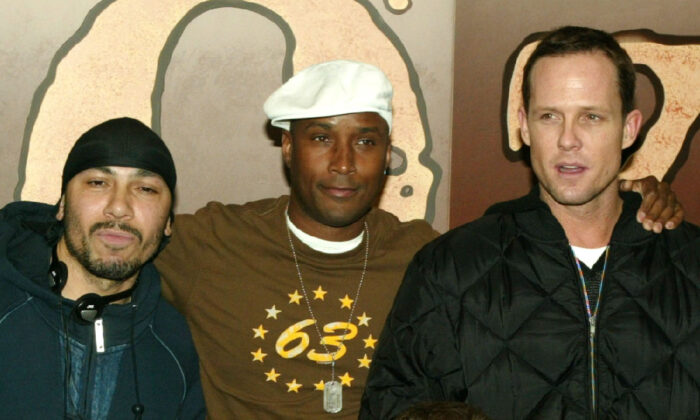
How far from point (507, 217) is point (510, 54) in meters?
1.35

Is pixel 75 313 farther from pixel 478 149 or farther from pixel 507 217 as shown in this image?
pixel 478 149

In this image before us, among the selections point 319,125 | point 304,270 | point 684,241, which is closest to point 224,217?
point 304,270

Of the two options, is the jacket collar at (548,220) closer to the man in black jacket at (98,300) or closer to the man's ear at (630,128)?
the man's ear at (630,128)

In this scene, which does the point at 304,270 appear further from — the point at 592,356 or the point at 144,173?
the point at 592,356

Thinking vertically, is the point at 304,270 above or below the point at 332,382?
above

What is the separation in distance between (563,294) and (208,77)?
1.79 metres

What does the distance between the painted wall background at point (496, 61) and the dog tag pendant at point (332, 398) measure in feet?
3.87

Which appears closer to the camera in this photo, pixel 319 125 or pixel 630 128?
pixel 630 128

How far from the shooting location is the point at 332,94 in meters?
2.70

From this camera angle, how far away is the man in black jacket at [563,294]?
7.01 ft

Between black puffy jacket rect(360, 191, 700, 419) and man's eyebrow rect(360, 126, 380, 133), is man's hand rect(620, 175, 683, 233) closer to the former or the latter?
black puffy jacket rect(360, 191, 700, 419)

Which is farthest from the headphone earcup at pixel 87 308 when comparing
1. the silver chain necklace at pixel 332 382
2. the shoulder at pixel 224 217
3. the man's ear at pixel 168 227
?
the silver chain necklace at pixel 332 382

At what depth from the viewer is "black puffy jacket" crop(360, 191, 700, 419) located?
83.8 inches

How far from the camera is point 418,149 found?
352cm
